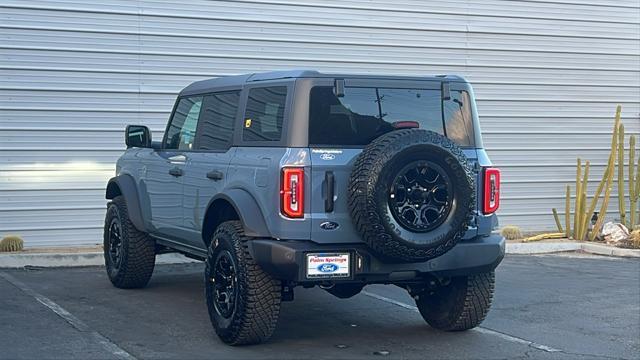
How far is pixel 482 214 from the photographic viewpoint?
7.30 meters

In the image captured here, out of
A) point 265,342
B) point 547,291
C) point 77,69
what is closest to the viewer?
point 265,342

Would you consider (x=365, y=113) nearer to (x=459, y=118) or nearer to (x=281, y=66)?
(x=459, y=118)

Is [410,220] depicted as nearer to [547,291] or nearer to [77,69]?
[547,291]

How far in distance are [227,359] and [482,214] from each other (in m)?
2.17

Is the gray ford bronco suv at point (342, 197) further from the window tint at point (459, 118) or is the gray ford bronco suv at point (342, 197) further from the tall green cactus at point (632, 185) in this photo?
the tall green cactus at point (632, 185)

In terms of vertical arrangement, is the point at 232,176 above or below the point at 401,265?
above

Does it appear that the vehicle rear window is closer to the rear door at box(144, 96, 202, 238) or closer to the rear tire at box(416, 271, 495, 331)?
the rear tire at box(416, 271, 495, 331)

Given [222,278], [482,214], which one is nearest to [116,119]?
[222,278]

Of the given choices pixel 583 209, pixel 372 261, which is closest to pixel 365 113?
pixel 372 261

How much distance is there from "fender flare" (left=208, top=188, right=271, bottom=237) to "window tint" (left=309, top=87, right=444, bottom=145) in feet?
2.04

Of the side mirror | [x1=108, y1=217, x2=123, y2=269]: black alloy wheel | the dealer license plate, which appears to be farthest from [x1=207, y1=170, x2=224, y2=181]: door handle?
[x1=108, y1=217, x2=123, y2=269]: black alloy wheel

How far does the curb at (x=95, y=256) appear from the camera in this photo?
1106 centimetres

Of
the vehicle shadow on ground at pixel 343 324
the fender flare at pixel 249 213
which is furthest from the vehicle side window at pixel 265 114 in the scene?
the vehicle shadow on ground at pixel 343 324

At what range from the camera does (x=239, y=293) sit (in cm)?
688
